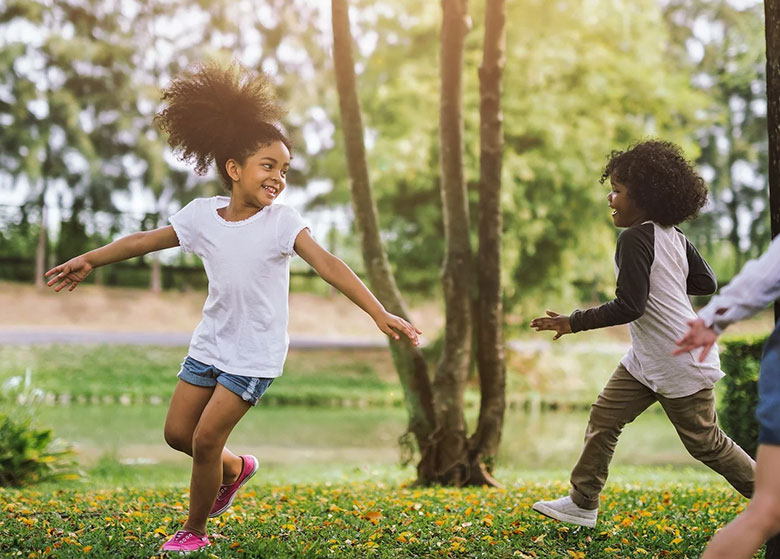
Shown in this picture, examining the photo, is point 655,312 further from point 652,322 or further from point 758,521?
point 758,521

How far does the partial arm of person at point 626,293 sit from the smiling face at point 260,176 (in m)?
1.32

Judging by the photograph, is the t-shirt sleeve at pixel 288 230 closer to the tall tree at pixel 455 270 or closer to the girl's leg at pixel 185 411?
the girl's leg at pixel 185 411

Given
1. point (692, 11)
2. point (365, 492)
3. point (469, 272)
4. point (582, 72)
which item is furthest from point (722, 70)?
point (365, 492)

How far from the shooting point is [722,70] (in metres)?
26.0

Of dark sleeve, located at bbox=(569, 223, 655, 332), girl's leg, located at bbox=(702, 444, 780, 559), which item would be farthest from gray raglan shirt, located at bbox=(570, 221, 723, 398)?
girl's leg, located at bbox=(702, 444, 780, 559)

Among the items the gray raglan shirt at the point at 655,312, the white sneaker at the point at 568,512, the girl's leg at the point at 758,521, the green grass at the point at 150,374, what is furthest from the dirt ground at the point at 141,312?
the girl's leg at the point at 758,521

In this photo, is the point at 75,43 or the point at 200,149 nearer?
the point at 200,149

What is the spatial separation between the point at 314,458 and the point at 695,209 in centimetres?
858

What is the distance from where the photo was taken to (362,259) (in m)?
8.70

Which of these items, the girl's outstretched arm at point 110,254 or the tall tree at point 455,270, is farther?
the tall tree at point 455,270

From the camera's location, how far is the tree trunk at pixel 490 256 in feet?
23.0

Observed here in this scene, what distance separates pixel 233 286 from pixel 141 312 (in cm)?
2194

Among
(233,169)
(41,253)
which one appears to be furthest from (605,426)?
(41,253)

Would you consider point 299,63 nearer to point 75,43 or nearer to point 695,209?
point 75,43
